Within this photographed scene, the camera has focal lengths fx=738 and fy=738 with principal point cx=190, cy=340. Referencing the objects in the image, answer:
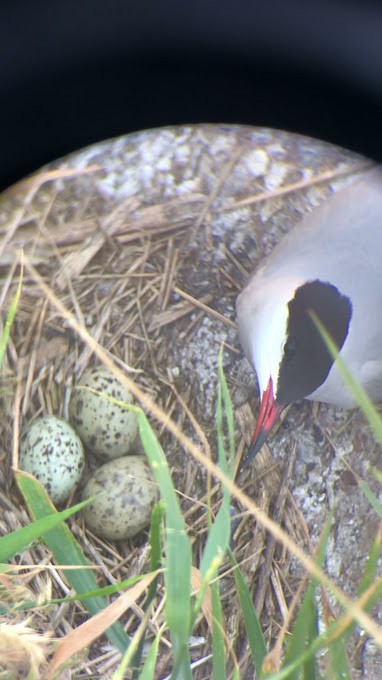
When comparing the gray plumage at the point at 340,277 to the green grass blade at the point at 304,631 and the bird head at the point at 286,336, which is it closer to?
the bird head at the point at 286,336

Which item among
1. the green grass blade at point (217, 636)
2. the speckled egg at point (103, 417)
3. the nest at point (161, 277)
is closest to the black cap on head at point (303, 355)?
the nest at point (161, 277)

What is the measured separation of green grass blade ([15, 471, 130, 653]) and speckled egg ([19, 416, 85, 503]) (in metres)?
0.32

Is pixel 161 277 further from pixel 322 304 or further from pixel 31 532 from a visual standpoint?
pixel 31 532

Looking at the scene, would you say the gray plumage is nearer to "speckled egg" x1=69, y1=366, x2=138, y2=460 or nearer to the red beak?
the red beak

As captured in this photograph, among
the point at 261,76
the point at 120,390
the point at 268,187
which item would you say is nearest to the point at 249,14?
the point at 261,76

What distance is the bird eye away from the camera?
109 cm

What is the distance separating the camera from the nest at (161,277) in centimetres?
118

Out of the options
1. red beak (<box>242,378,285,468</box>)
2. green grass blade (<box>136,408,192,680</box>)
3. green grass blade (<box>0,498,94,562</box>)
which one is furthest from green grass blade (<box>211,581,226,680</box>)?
red beak (<box>242,378,285,468</box>)

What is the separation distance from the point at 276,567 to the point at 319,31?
0.77 metres

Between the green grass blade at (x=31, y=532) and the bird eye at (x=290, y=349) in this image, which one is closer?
the green grass blade at (x=31, y=532)

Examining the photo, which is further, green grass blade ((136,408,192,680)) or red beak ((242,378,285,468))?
red beak ((242,378,285,468))

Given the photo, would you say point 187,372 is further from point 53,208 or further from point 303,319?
point 53,208

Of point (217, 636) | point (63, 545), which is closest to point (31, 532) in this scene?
point (63, 545)

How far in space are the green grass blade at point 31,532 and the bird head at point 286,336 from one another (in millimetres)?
446
